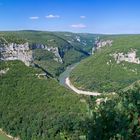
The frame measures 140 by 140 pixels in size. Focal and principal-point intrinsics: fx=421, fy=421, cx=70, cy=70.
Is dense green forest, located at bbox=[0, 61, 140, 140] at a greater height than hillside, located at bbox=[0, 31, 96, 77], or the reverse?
dense green forest, located at bbox=[0, 61, 140, 140]

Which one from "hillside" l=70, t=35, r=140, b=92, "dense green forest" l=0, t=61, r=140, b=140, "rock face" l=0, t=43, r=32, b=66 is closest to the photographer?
"dense green forest" l=0, t=61, r=140, b=140

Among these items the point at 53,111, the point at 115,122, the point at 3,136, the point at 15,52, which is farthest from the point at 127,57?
the point at 115,122

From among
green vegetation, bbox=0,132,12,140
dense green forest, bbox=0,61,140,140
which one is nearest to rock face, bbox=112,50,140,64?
dense green forest, bbox=0,61,140,140

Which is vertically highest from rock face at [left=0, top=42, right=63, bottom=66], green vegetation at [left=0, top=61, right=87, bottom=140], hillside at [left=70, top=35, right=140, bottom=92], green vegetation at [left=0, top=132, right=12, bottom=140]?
rock face at [left=0, top=42, right=63, bottom=66]

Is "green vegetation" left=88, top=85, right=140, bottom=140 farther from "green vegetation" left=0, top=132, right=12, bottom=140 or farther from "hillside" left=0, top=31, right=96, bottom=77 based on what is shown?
"hillside" left=0, top=31, right=96, bottom=77

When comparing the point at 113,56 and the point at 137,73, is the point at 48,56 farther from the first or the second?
the point at 137,73

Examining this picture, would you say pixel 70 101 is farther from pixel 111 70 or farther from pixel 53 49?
pixel 53 49
